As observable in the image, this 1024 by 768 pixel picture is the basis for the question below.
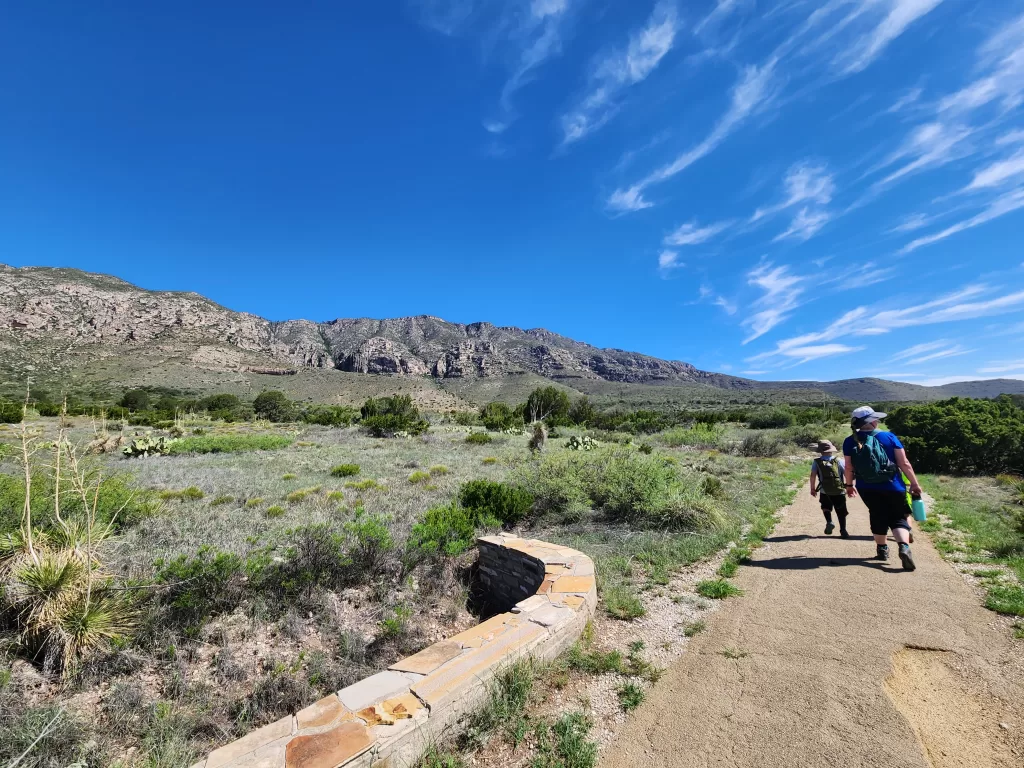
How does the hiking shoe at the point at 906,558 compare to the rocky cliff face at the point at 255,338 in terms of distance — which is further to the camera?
the rocky cliff face at the point at 255,338

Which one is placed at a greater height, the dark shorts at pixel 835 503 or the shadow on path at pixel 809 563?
the dark shorts at pixel 835 503

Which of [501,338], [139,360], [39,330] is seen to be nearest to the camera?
[39,330]

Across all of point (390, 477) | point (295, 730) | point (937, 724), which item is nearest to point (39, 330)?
point (390, 477)

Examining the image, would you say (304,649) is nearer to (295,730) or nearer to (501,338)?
(295,730)

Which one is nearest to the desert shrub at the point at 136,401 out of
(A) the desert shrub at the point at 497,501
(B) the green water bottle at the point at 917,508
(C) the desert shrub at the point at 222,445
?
(C) the desert shrub at the point at 222,445

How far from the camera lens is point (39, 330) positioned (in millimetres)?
48688

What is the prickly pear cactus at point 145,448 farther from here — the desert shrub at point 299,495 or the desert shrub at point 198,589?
the desert shrub at point 198,589

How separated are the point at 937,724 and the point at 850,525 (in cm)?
610

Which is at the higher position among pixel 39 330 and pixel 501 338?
pixel 501 338

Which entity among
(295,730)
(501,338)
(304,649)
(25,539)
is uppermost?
(501,338)

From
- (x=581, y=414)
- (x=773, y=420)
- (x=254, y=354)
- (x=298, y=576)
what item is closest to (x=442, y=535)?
(x=298, y=576)

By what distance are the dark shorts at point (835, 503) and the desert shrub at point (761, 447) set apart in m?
13.6

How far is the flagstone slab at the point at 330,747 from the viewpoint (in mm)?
2236

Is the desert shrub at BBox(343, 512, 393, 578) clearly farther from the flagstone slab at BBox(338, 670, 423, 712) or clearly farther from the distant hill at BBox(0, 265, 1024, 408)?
the distant hill at BBox(0, 265, 1024, 408)
